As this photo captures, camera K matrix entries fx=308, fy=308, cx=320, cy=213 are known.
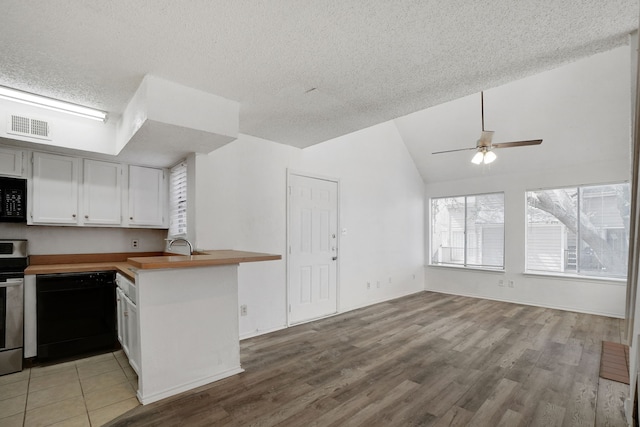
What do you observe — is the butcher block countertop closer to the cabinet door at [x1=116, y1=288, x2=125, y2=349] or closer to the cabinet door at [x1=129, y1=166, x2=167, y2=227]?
the cabinet door at [x1=116, y1=288, x2=125, y2=349]

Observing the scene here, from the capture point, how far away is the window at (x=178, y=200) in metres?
3.78

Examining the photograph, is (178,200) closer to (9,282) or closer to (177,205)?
(177,205)

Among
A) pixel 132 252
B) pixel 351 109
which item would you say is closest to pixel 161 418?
pixel 132 252

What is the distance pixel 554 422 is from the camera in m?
2.20

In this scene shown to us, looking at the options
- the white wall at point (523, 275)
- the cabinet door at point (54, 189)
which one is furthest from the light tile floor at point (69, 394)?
the white wall at point (523, 275)

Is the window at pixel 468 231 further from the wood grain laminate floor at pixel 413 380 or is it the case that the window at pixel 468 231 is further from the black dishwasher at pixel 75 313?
the black dishwasher at pixel 75 313

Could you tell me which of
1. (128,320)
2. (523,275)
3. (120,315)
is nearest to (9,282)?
(120,315)

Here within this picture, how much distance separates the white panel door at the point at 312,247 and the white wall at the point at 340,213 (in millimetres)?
155

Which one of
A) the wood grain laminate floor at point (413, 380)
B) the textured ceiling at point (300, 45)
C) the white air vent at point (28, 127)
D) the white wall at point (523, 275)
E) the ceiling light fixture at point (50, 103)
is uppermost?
the textured ceiling at point (300, 45)

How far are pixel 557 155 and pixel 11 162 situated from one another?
750 centimetres

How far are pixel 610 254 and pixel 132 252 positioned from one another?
23.7 ft

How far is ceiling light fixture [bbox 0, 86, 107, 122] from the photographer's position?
8.95 feet

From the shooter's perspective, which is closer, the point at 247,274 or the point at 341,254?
the point at 247,274

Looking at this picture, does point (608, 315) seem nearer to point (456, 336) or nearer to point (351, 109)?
point (456, 336)
